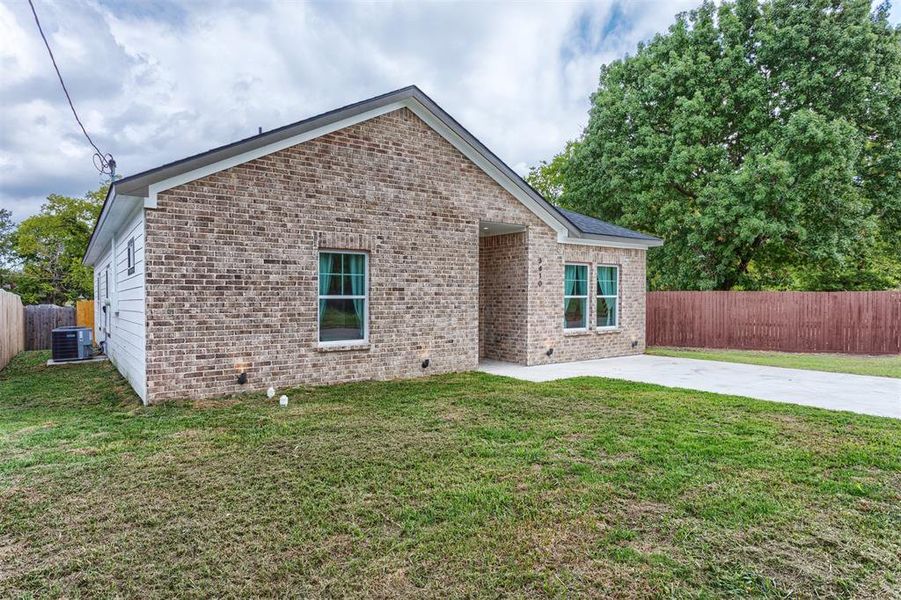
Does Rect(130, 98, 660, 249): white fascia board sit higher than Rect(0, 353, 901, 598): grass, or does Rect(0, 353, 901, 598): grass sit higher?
Rect(130, 98, 660, 249): white fascia board

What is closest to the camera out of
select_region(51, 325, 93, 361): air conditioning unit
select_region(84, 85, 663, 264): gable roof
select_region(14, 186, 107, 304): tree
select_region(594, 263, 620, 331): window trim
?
select_region(84, 85, 663, 264): gable roof

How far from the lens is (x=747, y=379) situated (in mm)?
9500

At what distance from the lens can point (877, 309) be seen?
47.8 ft

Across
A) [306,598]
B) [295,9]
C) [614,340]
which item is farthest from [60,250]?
[306,598]

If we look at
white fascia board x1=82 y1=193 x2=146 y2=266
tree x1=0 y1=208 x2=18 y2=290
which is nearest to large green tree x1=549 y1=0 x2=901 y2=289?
white fascia board x1=82 y1=193 x2=146 y2=266

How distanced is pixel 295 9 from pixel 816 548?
519 inches

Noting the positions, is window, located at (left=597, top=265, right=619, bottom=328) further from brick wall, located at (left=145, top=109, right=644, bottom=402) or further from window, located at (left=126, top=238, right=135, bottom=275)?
window, located at (left=126, top=238, right=135, bottom=275)

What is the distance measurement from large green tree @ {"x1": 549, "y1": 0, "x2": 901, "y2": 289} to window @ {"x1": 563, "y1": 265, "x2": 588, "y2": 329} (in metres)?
7.30

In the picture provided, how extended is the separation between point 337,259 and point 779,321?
14356mm

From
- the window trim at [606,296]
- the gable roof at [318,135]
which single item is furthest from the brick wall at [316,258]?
the window trim at [606,296]

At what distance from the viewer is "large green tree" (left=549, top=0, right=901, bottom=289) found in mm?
15320

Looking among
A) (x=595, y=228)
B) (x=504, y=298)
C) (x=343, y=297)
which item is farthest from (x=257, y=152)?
(x=595, y=228)

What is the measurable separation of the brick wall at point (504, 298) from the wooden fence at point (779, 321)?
836 centimetres

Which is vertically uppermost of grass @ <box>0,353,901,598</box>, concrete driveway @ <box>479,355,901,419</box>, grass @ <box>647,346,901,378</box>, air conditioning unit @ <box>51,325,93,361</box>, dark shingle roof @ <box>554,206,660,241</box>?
dark shingle roof @ <box>554,206,660,241</box>
